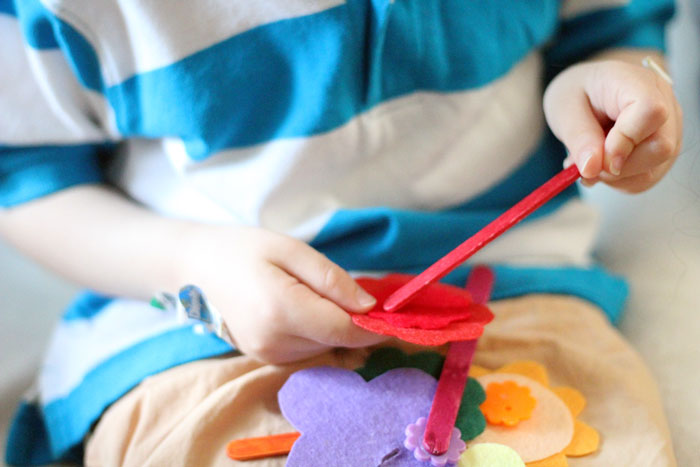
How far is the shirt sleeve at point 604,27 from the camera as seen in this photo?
0.50 m

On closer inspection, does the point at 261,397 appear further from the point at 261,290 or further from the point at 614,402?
the point at 614,402

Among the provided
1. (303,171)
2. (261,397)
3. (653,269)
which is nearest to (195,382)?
(261,397)

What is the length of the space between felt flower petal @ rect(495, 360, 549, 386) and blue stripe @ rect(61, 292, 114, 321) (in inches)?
12.8

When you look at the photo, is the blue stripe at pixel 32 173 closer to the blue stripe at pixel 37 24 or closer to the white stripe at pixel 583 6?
the blue stripe at pixel 37 24

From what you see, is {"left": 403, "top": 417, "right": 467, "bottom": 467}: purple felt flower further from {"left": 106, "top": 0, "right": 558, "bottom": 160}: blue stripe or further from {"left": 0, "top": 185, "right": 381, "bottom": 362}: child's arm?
{"left": 106, "top": 0, "right": 558, "bottom": 160}: blue stripe

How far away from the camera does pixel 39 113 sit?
46 centimetres

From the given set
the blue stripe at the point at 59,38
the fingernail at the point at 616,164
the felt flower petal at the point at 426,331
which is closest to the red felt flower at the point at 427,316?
the felt flower petal at the point at 426,331

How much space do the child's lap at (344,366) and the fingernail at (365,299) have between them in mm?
53

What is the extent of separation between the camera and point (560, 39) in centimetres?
52

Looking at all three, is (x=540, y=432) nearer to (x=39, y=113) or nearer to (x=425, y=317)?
(x=425, y=317)

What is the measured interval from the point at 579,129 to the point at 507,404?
155mm

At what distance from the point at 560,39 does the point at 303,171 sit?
25 cm

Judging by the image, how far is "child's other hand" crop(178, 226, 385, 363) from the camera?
35 centimetres

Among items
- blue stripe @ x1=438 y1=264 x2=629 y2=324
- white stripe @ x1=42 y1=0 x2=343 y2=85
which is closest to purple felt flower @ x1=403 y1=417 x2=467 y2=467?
blue stripe @ x1=438 y1=264 x2=629 y2=324
